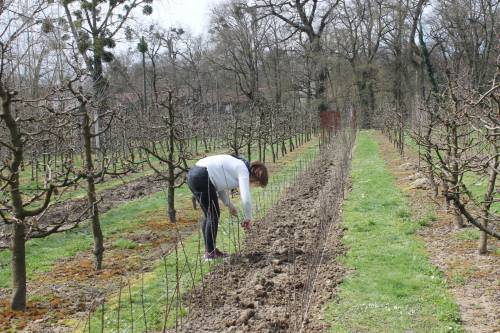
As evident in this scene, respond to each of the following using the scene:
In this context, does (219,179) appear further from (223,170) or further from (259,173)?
(259,173)

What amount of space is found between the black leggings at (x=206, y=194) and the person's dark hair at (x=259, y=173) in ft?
1.62

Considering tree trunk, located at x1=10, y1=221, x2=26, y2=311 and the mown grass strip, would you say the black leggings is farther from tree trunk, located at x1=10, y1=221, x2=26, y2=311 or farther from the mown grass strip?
tree trunk, located at x1=10, y1=221, x2=26, y2=311

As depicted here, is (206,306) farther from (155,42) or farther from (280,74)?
(155,42)

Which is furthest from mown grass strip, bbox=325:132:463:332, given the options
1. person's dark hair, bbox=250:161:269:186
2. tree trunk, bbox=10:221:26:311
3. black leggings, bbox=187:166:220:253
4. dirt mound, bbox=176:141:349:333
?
tree trunk, bbox=10:221:26:311

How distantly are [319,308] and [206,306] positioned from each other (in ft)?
3.44

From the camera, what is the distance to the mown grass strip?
472cm

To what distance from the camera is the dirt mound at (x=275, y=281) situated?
14.9 feet

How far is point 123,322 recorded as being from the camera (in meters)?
4.93

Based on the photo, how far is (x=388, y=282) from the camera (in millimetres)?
5734

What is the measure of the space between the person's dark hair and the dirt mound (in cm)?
84

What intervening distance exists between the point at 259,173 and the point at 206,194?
66cm

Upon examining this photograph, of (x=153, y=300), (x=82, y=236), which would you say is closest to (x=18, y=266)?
(x=153, y=300)

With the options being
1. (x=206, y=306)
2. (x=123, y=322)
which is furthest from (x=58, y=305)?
(x=206, y=306)

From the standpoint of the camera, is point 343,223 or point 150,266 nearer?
point 150,266
